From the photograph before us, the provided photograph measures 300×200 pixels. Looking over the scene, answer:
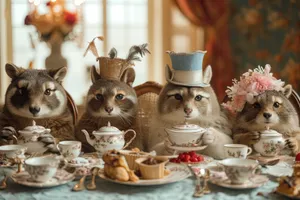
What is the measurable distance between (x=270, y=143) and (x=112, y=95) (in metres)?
A: 0.64

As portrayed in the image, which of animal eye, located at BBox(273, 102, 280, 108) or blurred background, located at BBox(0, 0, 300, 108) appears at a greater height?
blurred background, located at BBox(0, 0, 300, 108)

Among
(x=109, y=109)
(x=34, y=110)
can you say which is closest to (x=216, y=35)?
(x=109, y=109)

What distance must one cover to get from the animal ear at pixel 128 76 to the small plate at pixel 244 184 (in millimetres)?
716

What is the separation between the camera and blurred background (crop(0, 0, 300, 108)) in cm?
363

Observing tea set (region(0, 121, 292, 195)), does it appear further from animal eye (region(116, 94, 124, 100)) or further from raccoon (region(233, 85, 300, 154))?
animal eye (region(116, 94, 124, 100))

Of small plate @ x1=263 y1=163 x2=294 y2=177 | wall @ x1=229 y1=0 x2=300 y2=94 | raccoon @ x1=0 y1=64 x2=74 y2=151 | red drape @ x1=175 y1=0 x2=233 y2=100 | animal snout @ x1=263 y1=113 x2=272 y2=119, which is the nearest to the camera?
small plate @ x1=263 y1=163 x2=294 y2=177

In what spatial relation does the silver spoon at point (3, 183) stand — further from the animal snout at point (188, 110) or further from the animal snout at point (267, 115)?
the animal snout at point (267, 115)

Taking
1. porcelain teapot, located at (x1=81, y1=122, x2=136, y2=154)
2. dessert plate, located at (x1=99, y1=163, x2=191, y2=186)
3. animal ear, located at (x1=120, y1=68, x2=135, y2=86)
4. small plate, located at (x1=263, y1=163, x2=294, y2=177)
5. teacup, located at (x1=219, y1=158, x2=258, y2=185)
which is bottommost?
small plate, located at (x1=263, y1=163, x2=294, y2=177)

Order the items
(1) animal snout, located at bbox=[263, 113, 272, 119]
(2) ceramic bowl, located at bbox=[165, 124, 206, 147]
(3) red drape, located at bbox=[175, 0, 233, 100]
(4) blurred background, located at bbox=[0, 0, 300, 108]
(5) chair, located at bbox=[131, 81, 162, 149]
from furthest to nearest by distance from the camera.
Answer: (3) red drape, located at bbox=[175, 0, 233, 100], (4) blurred background, located at bbox=[0, 0, 300, 108], (5) chair, located at bbox=[131, 81, 162, 149], (1) animal snout, located at bbox=[263, 113, 272, 119], (2) ceramic bowl, located at bbox=[165, 124, 206, 147]

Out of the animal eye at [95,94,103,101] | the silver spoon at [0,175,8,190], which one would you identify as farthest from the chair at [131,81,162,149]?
the silver spoon at [0,175,8,190]

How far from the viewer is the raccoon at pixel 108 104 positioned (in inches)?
73.7

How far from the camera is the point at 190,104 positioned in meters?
1.82

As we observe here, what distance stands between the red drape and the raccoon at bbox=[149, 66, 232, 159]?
98.7 inches

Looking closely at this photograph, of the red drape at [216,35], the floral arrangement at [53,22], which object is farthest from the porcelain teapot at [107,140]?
the red drape at [216,35]
